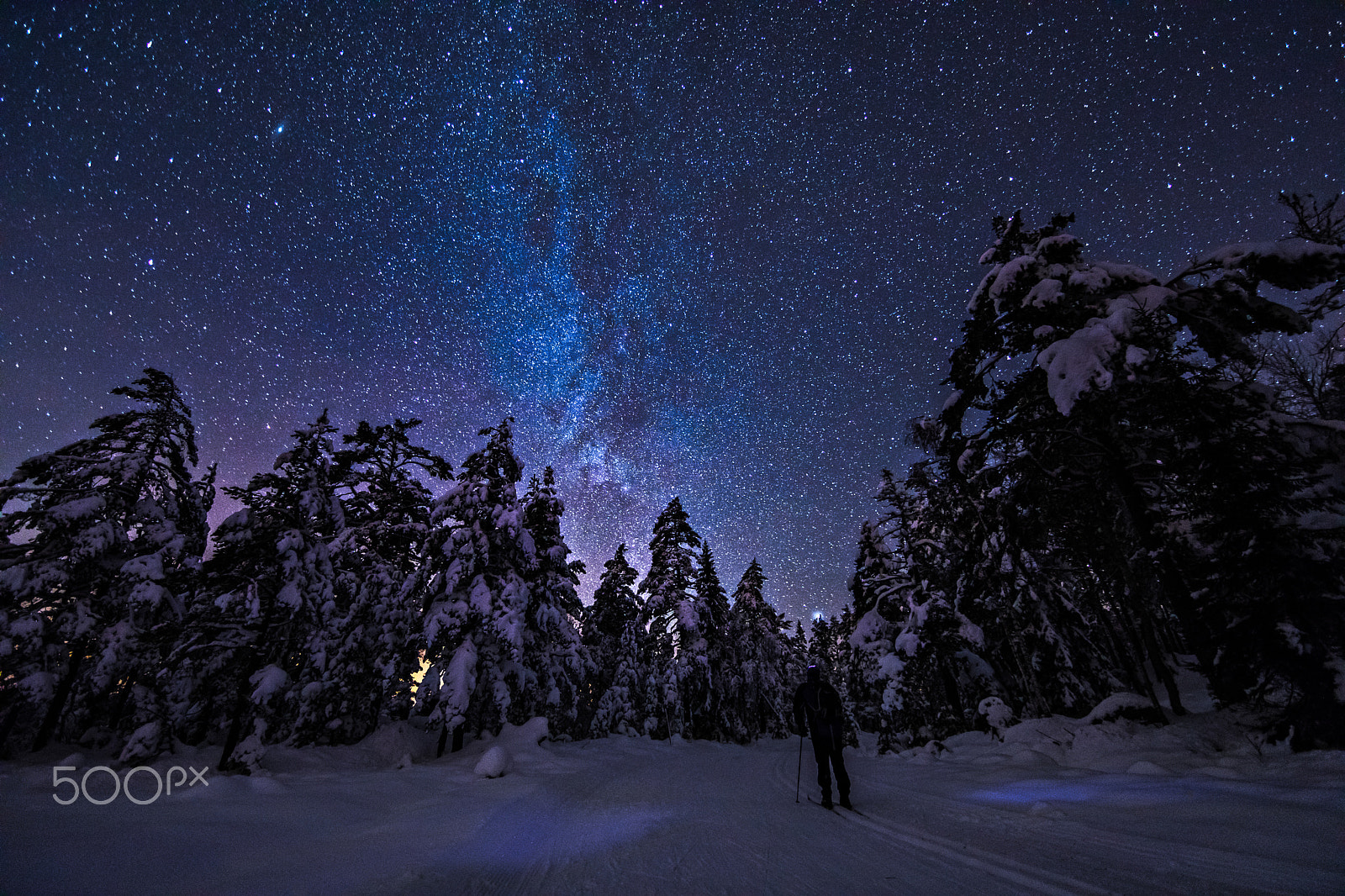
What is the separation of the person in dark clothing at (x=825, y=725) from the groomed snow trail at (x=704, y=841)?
385mm

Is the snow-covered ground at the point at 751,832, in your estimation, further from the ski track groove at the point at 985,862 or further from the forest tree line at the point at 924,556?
the forest tree line at the point at 924,556

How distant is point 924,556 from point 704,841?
16.2 metres

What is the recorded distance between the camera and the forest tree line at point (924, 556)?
21.1 ft

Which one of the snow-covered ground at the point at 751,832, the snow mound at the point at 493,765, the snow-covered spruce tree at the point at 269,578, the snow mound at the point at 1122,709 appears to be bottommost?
the snow mound at the point at 493,765

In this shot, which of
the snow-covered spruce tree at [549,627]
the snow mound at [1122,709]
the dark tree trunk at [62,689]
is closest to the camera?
the snow mound at [1122,709]

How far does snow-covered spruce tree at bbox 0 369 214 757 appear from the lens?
12.9 m

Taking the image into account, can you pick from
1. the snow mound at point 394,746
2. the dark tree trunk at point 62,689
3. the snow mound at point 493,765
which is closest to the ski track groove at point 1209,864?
the snow mound at point 493,765

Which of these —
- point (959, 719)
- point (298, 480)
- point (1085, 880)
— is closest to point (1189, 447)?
point (1085, 880)

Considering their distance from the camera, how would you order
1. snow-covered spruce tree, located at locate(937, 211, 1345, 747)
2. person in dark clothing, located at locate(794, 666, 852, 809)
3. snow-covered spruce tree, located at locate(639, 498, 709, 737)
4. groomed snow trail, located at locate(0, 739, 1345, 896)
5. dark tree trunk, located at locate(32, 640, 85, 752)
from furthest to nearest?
snow-covered spruce tree, located at locate(639, 498, 709, 737) < dark tree trunk, located at locate(32, 640, 85, 752) < person in dark clothing, located at locate(794, 666, 852, 809) < snow-covered spruce tree, located at locate(937, 211, 1345, 747) < groomed snow trail, located at locate(0, 739, 1345, 896)

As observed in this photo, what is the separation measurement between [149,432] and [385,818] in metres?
16.1

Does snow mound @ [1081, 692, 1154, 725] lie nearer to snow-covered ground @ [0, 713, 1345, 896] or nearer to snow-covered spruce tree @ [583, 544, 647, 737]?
snow-covered ground @ [0, 713, 1345, 896]

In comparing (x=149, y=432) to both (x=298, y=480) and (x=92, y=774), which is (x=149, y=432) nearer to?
(x=298, y=480)

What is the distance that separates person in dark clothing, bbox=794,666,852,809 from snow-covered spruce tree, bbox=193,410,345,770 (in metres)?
13.0

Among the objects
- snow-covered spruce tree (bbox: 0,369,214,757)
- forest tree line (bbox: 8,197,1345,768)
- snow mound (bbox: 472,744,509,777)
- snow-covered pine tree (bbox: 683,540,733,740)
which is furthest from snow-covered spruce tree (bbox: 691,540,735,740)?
snow-covered spruce tree (bbox: 0,369,214,757)
